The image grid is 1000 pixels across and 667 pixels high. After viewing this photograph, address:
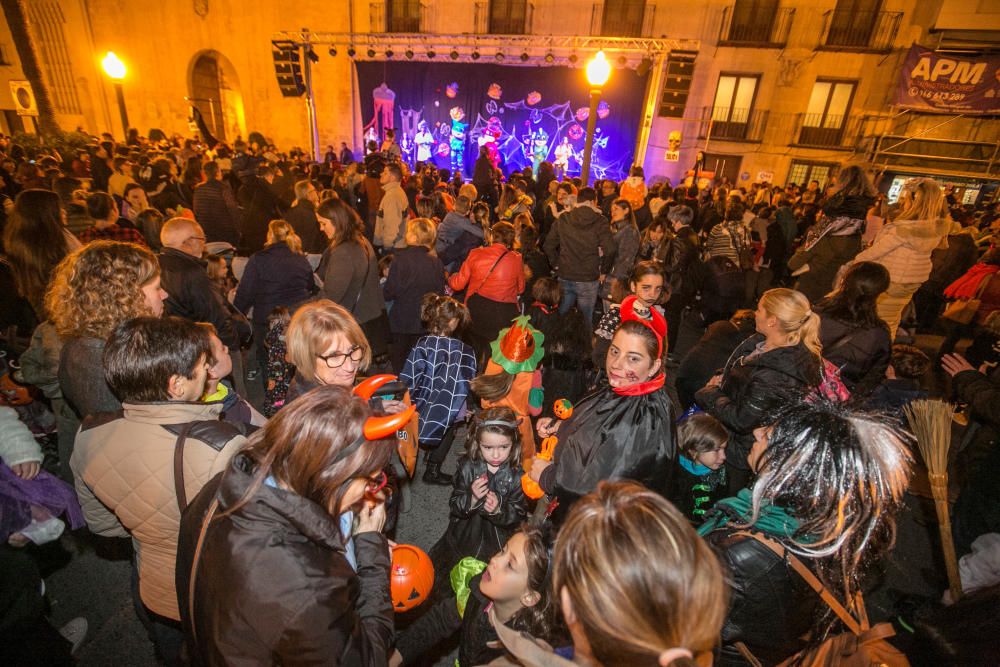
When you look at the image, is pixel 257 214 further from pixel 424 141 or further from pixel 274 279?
pixel 424 141

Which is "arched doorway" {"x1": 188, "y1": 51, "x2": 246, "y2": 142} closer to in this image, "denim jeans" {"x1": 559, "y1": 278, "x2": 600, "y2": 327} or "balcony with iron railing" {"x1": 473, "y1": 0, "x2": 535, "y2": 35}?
"balcony with iron railing" {"x1": 473, "y1": 0, "x2": 535, "y2": 35}

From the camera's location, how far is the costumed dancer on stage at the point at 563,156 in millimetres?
16797

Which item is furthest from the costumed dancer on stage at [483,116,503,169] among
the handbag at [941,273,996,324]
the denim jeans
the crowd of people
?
the handbag at [941,273,996,324]

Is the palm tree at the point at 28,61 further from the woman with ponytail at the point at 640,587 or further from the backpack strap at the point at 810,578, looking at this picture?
the backpack strap at the point at 810,578

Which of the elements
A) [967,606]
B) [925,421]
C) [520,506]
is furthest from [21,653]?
[925,421]

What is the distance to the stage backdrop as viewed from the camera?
1597 cm

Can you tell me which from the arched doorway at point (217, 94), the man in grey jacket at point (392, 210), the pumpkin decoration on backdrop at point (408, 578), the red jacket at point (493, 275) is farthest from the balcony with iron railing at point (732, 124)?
the arched doorway at point (217, 94)

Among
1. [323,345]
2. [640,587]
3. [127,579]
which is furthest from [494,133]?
[640,587]

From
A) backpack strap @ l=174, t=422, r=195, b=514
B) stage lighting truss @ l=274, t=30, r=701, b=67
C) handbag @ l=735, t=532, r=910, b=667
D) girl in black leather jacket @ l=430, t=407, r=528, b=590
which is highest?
stage lighting truss @ l=274, t=30, r=701, b=67

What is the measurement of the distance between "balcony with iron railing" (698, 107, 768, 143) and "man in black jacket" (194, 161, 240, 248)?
15582 millimetres

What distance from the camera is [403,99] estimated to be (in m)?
17.9

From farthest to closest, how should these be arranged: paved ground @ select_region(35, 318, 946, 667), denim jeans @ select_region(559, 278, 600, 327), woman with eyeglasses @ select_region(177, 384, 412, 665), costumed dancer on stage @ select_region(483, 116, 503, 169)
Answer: costumed dancer on stage @ select_region(483, 116, 503, 169) < denim jeans @ select_region(559, 278, 600, 327) < paved ground @ select_region(35, 318, 946, 667) < woman with eyeglasses @ select_region(177, 384, 412, 665)

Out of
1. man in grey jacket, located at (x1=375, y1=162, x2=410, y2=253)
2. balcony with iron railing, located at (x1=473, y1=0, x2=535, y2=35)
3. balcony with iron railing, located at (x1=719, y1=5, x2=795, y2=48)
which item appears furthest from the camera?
balcony with iron railing, located at (x1=473, y1=0, x2=535, y2=35)

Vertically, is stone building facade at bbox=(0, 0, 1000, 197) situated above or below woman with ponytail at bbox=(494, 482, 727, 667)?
above
